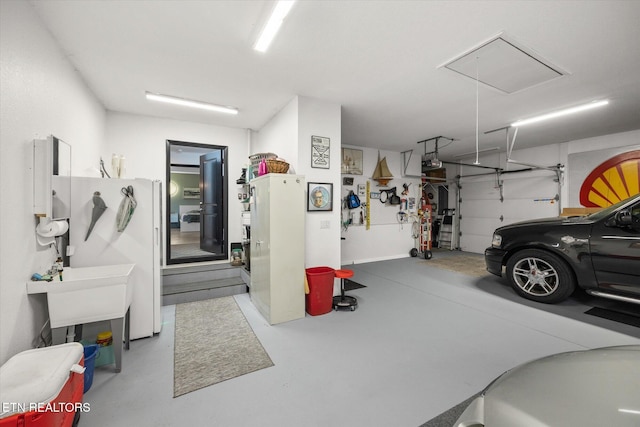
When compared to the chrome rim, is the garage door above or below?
above

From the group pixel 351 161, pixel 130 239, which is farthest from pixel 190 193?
pixel 130 239

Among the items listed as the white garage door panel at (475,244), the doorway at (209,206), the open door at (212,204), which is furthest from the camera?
the white garage door panel at (475,244)

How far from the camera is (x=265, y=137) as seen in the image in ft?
14.8

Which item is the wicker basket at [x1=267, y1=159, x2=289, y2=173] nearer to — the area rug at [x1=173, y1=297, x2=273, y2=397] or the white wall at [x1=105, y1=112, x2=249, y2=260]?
the area rug at [x1=173, y1=297, x2=273, y2=397]

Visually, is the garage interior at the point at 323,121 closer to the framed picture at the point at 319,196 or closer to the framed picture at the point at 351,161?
the framed picture at the point at 319,196

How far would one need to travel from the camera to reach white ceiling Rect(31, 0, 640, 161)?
192 centimetres

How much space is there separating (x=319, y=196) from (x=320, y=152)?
0.63 m

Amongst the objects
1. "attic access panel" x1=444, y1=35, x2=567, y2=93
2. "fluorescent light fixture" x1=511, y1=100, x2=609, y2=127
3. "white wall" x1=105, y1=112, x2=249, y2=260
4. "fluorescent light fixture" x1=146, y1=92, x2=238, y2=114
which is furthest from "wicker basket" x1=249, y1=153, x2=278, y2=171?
"fluorescent light fixture" x1=511, y1=100, x2=609, y2=127

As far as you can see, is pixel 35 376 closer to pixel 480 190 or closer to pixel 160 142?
pixel 160 142

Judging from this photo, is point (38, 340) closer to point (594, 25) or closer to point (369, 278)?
point (369, 278)

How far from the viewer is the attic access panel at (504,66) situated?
237 cm

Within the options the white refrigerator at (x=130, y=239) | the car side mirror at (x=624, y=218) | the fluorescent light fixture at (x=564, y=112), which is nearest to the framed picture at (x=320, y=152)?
the white refrigerator at (x=130, y=239)

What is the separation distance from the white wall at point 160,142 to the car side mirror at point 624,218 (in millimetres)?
5415

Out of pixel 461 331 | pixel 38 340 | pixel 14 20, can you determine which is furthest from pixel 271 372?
pixel 14 20
